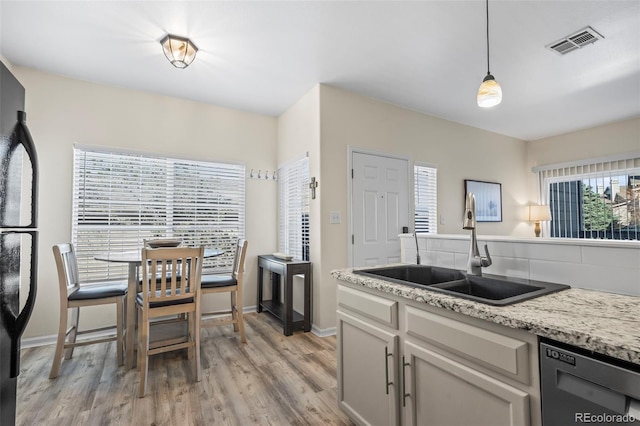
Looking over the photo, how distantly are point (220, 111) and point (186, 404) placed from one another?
3.26 metres

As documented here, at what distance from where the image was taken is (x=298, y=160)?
146 inches

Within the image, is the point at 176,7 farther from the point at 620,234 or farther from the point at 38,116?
the point at 620,234

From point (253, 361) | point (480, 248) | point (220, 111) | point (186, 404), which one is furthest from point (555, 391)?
point (220, 111)

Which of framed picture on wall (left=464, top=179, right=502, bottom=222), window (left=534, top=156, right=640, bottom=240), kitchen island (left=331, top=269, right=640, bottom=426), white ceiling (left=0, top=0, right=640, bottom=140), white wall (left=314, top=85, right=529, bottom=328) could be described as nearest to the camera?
kitchen island (left=331, top=269, right=640, bottom=426)

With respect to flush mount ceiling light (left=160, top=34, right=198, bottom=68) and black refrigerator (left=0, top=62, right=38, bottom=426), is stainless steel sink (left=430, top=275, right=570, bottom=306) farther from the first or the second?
flush mount ceiling light (left=160, top=34, right=198, bottom=68)

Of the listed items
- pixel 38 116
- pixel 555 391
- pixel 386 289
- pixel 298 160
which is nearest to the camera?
pixel 555 391

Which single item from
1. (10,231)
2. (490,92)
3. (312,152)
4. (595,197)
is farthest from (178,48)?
(595,197)

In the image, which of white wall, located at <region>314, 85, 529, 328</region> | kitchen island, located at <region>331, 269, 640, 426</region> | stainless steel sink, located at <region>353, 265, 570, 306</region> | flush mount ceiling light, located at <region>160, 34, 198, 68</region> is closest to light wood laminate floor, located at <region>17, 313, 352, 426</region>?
kitchen island, located at <region>331, 269, 640, 426</region>

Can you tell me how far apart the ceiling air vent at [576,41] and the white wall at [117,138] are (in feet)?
10.5

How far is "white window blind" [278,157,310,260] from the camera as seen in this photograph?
3621mm

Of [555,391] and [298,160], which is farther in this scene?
[298,160]

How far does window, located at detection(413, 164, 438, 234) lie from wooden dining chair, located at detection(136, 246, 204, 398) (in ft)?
9.39

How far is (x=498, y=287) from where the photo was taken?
1.48m

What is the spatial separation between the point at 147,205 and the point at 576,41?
448 centimetres
